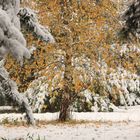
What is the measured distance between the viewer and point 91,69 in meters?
18.4

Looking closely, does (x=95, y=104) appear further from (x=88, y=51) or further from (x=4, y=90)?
(x=4, y=90)

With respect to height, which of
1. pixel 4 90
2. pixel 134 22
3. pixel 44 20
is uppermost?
pixel 44 20

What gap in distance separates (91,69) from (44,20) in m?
2.67

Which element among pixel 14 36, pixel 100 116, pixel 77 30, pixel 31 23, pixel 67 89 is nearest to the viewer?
pixel 14 36

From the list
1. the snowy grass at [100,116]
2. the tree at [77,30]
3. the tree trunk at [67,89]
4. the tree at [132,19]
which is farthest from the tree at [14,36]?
the snowy grass at [100,116]

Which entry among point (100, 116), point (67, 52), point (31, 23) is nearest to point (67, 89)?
point (67, 52)

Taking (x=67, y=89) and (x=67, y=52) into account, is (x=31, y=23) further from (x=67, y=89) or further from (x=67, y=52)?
(x=67, y=89)

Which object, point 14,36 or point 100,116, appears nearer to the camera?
point 14,36

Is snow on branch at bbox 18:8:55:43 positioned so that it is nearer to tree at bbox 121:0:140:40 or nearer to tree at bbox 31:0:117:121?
tree at bbox 121:0:140:40

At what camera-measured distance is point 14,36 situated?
7441 millimetres

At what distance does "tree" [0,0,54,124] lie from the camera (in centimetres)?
737

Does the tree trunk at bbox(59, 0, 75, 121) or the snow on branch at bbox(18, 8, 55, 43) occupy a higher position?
the tree trunk at bbox(59, 0, 75, 121)

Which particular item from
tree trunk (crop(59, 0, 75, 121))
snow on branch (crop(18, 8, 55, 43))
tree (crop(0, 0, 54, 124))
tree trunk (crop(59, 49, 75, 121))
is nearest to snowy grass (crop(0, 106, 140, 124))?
tree trunk (crop(59, 49, 75, 121))

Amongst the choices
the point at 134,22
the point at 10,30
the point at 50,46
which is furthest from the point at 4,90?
the point at 50,46
